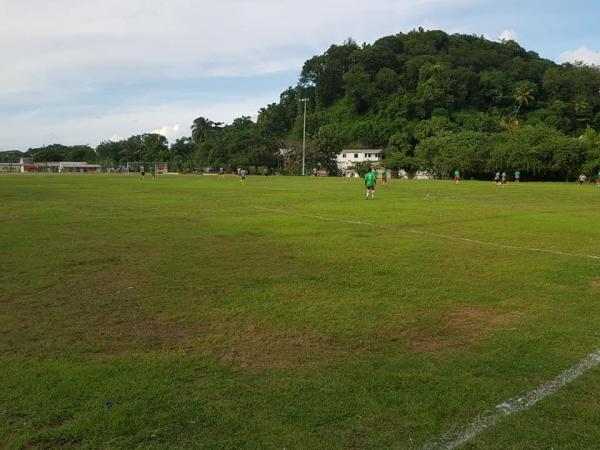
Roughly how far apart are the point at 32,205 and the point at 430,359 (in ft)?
75.8

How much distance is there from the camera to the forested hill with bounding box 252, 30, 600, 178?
351 feet

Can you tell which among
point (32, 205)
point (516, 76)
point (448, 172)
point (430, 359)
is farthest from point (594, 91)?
point (430, 359)

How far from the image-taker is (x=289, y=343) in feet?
19.3

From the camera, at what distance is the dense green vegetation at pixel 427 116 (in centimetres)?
7838

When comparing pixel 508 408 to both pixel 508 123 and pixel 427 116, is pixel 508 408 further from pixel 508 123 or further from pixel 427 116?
pixel 427 116

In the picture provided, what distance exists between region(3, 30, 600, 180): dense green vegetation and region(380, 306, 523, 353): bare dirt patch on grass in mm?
70601

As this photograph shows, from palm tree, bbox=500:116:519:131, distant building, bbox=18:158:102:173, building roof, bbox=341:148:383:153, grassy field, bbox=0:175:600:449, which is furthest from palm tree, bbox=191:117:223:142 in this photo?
grassy field, bbox=0:175:600:449

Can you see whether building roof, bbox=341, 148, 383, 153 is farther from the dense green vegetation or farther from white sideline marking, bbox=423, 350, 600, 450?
white sideline marking, bbox=423, 350, 600, 450

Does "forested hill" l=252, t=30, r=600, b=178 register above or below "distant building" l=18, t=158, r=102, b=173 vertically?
above

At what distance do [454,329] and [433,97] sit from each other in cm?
12339

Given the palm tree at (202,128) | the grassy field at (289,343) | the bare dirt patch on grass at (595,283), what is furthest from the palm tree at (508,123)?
the bare dirt patch on grass at (595,283)

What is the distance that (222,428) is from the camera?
13.3ft

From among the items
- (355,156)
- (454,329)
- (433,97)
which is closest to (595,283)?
(454,329)

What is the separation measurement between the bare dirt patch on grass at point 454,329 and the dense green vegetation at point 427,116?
2780 inches
